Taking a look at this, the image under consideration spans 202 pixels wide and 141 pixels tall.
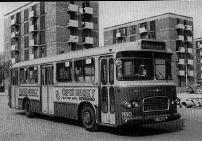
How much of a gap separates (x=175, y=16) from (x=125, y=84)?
59.5m

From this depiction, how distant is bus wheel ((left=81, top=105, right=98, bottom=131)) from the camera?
34.3ft

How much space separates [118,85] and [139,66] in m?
0.87

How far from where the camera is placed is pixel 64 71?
12.4m

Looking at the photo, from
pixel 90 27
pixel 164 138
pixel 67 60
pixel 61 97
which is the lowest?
pixel 164 138

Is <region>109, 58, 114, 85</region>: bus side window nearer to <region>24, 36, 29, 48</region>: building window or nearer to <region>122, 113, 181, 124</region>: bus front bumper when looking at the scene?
<region>122, 113, 181, 124</region>: bus front bumper

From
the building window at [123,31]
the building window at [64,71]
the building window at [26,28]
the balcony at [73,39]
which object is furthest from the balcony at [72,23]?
the building window at [64,71]

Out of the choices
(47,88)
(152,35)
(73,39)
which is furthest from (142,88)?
(152,35)

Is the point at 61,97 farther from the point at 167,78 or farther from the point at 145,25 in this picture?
the point at 145,25

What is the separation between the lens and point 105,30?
8300cm

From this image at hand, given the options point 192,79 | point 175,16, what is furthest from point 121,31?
point 192,79

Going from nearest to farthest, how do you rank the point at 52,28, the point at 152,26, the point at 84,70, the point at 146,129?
the point at 146,129, the point at 84,70, the point at 52,28, the point at 152,26

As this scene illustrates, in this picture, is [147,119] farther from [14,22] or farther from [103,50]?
[14,22]

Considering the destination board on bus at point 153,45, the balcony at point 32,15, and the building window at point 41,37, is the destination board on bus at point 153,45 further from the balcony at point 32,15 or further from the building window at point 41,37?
the balcony at point 32,15

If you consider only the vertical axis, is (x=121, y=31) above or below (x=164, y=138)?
above
